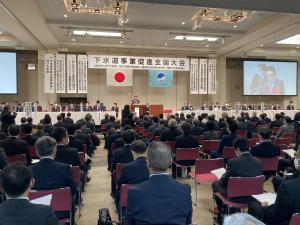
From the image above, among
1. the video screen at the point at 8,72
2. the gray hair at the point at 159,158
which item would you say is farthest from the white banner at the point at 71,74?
the gray hair at the point at 159,158

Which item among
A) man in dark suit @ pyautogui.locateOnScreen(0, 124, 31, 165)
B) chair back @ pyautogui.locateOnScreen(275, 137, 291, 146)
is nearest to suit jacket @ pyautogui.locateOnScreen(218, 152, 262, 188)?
man in dark suit @ pyautogui.locateOnScreen(0, 124, 31, 165)

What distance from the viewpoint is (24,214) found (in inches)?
66.9

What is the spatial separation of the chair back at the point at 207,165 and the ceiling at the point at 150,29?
310 centimetres

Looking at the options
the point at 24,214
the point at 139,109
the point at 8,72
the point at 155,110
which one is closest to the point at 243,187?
the point at 24,214

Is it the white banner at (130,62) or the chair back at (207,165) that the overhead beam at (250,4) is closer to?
the chair back at (207,165)

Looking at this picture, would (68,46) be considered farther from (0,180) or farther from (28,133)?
(0,180)

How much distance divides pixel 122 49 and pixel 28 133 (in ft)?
36.6

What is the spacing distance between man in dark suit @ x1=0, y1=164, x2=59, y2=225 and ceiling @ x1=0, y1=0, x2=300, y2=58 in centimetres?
463

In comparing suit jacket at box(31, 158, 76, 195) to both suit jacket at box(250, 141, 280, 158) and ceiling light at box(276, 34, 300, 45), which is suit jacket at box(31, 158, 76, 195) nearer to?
suit jacket at box(250, 141, 280, 158)

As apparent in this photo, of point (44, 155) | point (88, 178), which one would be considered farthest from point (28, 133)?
point (44, 155)

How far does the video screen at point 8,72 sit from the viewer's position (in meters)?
15.0

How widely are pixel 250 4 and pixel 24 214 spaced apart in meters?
5.82

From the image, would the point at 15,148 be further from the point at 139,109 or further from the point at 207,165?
the point at 139,109

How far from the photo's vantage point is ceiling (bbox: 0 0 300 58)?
9258 millimetres
